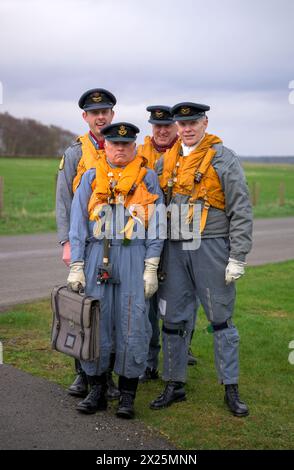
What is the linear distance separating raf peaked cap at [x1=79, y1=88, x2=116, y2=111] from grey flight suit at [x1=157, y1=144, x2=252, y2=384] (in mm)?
741

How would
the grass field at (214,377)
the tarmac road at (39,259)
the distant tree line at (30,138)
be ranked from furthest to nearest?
the distant tree line at (30,138) → the tarmac road at (39,259) → the grass field at (214,377)

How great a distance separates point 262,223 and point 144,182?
17455 mm

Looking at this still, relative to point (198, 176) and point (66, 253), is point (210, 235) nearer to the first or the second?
point (198, 176)

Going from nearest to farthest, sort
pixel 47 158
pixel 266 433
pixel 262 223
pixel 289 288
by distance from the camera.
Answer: pixel 266 433, pixel 289 288, pixel 262 223, pixel 47 158

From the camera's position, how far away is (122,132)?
210 inches

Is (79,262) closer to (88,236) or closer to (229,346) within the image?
(88,236)

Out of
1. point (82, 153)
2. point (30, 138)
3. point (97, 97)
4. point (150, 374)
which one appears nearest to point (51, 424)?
point (150, 374)

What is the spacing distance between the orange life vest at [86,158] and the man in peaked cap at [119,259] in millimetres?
331

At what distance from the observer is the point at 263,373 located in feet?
21.0

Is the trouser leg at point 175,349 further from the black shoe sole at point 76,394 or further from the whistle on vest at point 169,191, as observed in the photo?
the whistle on vest at point 169,191

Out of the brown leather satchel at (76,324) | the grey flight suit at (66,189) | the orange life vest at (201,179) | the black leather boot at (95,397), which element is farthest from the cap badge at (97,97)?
the black leather boot at (95,397)

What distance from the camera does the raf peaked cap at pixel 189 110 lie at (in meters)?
5.44

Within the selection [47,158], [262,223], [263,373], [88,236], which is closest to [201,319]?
[263,373]

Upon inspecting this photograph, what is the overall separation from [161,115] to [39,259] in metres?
7.15
